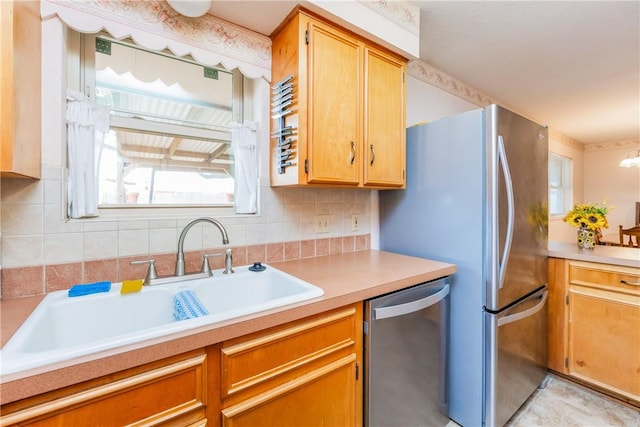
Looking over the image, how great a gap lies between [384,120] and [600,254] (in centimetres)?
169

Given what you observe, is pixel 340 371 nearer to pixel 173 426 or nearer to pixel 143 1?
pixel 173 426

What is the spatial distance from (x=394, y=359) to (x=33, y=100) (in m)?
1.71

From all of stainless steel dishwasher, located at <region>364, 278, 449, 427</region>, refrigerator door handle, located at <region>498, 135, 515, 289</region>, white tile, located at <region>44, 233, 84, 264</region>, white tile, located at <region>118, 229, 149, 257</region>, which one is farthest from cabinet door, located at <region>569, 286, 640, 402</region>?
white tile, located at <region>44, 233, 84, 264</region>

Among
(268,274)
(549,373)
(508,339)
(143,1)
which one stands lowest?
(549,373)

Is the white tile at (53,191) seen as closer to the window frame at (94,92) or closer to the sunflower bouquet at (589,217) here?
the window frame at (94,92)

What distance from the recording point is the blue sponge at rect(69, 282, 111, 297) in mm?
1004

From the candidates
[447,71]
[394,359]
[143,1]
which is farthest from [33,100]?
[447,71]

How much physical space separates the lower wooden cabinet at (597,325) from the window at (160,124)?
229 cm

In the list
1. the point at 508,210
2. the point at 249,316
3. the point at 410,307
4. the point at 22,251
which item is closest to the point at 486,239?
the point at 508,210

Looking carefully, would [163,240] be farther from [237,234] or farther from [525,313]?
[525,313]

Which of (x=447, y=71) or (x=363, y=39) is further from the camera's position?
(x=447, y=71)

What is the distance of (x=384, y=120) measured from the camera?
1634 millimetres

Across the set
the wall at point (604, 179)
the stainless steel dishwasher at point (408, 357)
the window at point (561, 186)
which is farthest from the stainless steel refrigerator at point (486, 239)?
the window at point (561, 186)

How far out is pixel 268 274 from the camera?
4.50 feet
